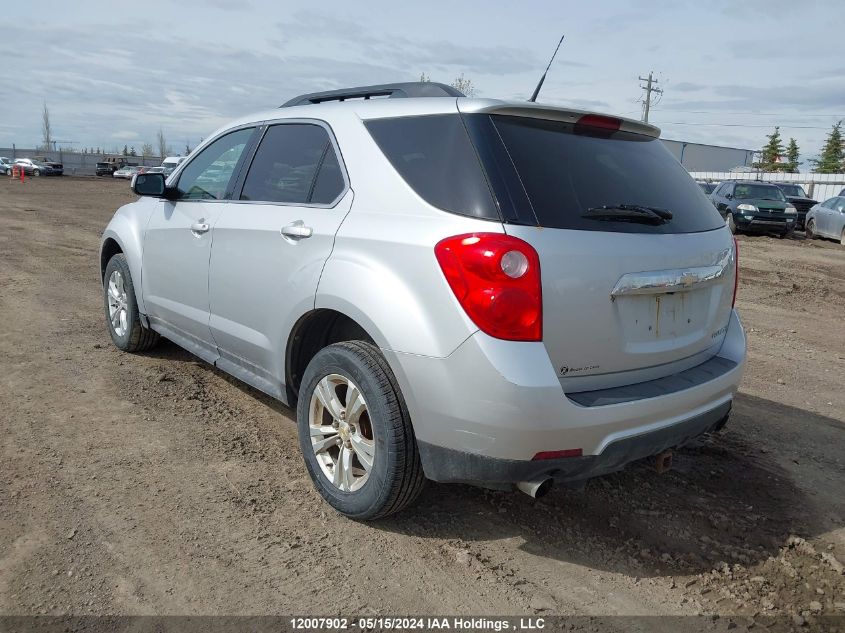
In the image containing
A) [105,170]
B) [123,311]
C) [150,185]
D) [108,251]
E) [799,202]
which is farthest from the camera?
[105,170]

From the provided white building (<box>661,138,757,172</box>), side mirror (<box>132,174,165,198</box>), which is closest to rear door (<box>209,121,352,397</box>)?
side mirror (<box>132,174,165,198</box>)

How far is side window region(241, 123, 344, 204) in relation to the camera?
3338 mm

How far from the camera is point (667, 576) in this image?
2.80 meters

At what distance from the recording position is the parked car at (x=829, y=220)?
1820 centimetres

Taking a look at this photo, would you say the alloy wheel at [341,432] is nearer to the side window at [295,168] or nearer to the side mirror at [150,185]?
the side window at [295,168]

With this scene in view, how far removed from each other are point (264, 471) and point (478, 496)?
1106mm

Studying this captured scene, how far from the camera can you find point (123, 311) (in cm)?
534

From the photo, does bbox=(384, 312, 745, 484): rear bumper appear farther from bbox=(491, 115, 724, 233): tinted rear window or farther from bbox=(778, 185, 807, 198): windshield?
bbox=(778, 185, 807, 198): windshield

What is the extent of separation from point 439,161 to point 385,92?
3.21 ft

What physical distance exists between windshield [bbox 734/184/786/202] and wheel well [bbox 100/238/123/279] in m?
18.3

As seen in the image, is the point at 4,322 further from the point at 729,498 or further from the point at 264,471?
the point at 729,498

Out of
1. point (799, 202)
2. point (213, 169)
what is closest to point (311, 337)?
point (213, 169)

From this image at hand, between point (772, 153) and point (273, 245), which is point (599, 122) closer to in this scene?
Result: point (273, 245)

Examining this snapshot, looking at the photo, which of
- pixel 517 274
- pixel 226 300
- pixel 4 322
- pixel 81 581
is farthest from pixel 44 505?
pixel 4 322
